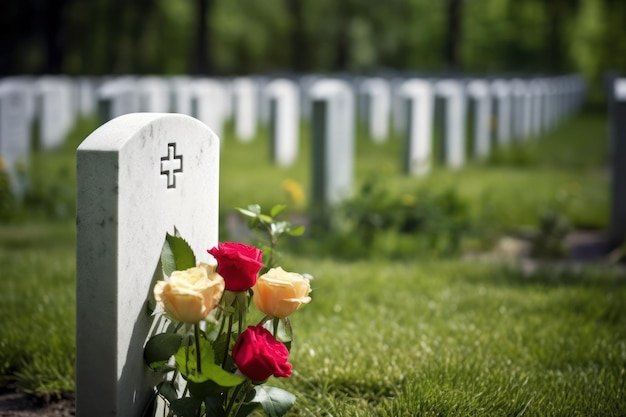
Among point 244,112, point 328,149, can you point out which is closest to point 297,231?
point 328,149

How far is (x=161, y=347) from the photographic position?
284cm

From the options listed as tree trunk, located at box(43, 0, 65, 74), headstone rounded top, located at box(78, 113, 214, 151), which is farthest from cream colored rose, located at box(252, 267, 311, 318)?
tree trunk, located at box(43, 0, 65, 74)

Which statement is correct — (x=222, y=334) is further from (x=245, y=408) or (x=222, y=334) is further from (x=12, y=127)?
(x=12, y=127)

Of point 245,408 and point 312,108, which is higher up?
point 312,108

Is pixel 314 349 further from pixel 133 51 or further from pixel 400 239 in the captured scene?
pixel 133 51

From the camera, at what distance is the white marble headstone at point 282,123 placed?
12703 mm

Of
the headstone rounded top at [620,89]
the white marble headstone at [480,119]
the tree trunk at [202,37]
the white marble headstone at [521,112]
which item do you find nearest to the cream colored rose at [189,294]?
the headstone rounded top at [620,89]

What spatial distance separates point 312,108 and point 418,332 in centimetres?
363

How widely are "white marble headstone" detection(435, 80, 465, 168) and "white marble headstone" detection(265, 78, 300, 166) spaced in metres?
2.06

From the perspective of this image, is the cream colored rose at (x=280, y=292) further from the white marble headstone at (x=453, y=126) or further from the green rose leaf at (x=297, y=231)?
the white marble headstone at (x=453, y=126)

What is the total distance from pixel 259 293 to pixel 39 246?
4543 millimetres

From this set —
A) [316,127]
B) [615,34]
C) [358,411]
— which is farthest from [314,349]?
[615,34]

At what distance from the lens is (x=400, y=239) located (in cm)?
718

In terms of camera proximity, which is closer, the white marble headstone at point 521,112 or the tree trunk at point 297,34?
the white marble headstone at point 521,112
